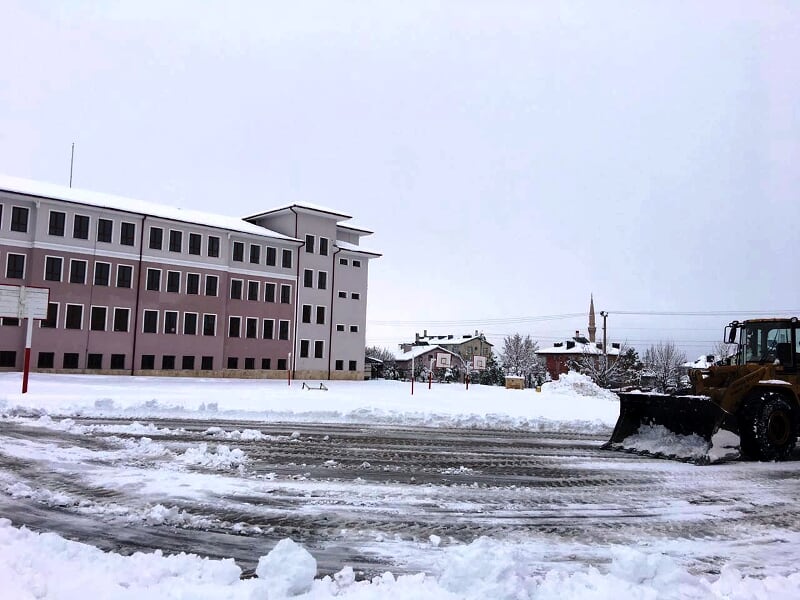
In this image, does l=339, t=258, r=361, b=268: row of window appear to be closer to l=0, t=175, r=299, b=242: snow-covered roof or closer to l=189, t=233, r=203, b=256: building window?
l=0, t=175, r=299, b=242: snow-covered roof

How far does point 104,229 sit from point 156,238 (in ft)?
11.6

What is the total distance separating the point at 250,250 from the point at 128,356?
12748mm

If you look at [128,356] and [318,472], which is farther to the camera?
Answer: [128,356]

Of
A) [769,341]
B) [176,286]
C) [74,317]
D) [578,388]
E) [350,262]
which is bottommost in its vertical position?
[578,388]

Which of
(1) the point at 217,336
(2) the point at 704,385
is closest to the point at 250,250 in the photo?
(1) the point at 217,336

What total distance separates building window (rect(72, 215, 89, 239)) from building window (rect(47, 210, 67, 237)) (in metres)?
0.64

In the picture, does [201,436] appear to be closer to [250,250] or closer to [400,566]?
[400,566]

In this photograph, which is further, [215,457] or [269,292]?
[269,292]

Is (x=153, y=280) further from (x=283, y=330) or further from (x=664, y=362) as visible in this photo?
(x=664, y=362)

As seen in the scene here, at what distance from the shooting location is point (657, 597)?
4312 mm

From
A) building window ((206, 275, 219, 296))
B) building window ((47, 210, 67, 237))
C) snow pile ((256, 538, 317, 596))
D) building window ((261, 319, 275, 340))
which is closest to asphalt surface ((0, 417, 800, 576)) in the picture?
snow pile ((256, 538, 317, 596))

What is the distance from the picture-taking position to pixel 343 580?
4605 millimetres

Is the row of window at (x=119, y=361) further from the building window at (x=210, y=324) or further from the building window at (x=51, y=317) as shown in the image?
the building window at (x=210, y=324)

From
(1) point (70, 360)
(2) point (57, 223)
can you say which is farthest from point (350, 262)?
(1) point (70, 360)
